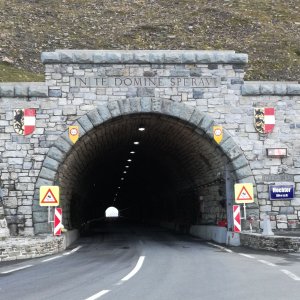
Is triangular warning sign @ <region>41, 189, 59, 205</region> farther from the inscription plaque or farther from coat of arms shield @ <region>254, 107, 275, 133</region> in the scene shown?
coat of arms shield @ <region>254, 107, 275, 133</region>

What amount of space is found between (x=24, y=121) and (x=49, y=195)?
310cm

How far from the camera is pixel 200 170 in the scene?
24297mm

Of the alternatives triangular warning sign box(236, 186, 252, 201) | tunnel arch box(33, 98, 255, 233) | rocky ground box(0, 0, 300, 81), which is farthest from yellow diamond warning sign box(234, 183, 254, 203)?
rocky ground box(0, 0, 300, 81)

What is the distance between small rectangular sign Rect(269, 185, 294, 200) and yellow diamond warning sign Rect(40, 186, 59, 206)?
8.36 metres

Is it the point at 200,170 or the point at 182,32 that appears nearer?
the point at 200,170

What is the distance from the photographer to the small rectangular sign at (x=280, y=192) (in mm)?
20094

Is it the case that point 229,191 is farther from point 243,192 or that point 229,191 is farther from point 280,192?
point 280,192

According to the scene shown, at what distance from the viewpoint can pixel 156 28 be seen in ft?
174

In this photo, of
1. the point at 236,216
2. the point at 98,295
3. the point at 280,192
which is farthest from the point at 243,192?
the point at 98,295

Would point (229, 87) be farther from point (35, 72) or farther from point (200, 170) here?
point (35, 72)

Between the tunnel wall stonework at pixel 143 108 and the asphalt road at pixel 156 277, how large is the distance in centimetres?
440

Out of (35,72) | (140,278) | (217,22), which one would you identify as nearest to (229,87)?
(140,278)

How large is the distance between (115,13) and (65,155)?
39626mm

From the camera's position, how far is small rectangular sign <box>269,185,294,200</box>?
791 inches
